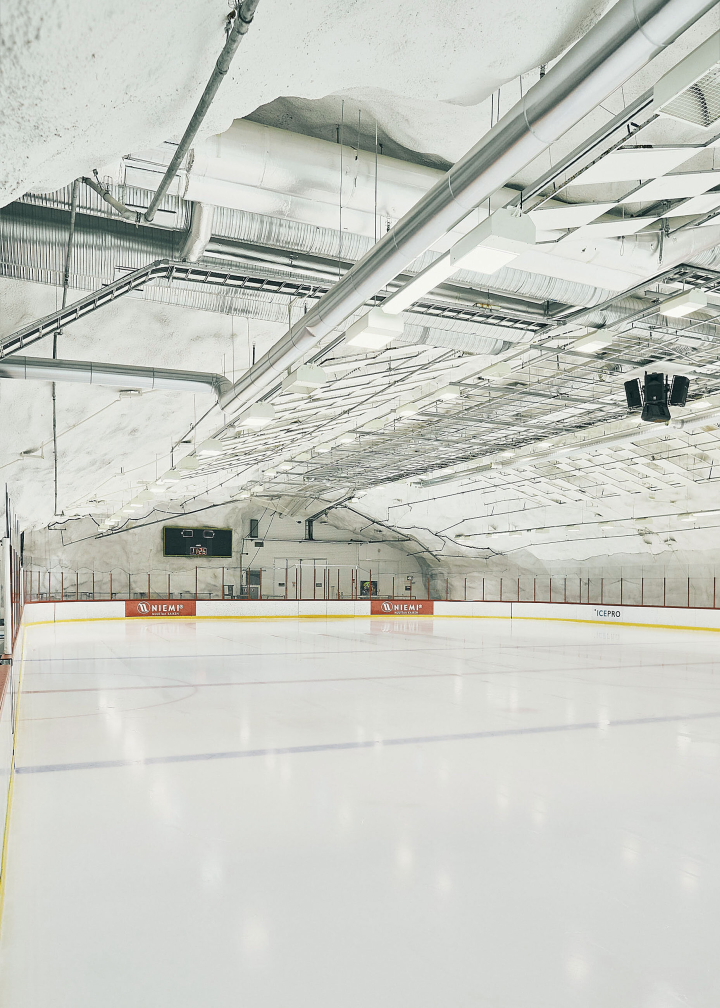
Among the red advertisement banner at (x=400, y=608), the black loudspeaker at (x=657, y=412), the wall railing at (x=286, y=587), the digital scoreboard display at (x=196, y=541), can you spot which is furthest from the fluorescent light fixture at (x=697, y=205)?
the digital scoreboard display at (x=196, y=541)

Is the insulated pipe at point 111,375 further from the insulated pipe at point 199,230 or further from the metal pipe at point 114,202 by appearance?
the metal pipe at point 114,202

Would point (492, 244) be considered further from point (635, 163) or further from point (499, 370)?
point (499, 370)

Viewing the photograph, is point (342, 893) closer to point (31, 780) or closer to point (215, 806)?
point (215, 806)

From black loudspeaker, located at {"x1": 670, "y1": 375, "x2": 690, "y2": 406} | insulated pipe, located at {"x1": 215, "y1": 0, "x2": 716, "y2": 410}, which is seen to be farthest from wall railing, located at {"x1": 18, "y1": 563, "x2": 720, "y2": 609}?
insulated pipe, located at {"x1": 215, "y1": 0, "x2": 716, "y2": 410}

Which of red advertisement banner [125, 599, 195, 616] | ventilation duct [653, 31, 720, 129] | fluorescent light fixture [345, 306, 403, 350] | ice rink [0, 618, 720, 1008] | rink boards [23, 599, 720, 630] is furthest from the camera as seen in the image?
red advertisement banner [125, 599, 195, 616]

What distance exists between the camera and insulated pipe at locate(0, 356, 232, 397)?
10227mm

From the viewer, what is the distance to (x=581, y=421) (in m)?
23.9

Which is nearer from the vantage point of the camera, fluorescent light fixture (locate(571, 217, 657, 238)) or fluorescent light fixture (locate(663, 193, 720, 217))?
fluorescent light fixture (locate(663, 193, 720, 217))

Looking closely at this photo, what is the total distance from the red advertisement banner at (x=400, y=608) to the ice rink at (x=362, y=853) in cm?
2651

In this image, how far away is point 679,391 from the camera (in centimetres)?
1449

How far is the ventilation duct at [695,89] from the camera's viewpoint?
14.4ft

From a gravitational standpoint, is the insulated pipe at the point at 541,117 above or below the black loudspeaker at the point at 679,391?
below

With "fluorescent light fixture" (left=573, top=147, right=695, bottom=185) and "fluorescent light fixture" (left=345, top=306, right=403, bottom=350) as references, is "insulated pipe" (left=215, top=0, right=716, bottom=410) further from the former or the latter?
"fluorescent light fixture" (left=573, top=147, right=695, bottom=185)

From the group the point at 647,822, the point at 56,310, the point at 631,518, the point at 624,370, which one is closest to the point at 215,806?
the point at 647,822
